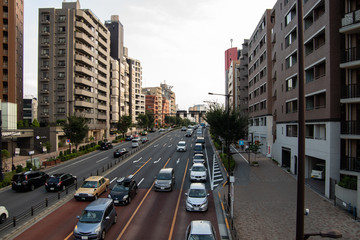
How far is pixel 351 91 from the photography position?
2028 cm

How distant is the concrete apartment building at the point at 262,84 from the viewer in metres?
43.7

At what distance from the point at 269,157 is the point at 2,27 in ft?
213

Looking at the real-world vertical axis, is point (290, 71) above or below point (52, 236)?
above

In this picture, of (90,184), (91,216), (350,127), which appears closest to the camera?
(91,216)

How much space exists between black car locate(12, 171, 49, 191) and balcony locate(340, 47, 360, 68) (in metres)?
30.9

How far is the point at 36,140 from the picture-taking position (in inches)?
1957

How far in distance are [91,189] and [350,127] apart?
22.6m

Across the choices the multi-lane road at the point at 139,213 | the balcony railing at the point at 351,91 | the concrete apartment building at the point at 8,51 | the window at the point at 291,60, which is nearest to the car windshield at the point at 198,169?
the multi-lane road at the point at 139,213

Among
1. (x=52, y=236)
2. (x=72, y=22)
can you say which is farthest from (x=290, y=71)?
(x=72, y=22)

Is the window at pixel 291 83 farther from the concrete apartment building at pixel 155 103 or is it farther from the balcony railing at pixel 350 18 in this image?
the concrete apartment building at pixel 155 103

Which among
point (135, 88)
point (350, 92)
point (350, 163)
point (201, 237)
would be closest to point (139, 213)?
point (201, 237)

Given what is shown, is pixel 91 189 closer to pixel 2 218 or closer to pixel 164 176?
pixel 2 218

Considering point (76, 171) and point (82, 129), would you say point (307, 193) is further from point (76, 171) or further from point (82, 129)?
point (82, 129)

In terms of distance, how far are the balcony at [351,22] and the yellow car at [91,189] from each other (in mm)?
24893
